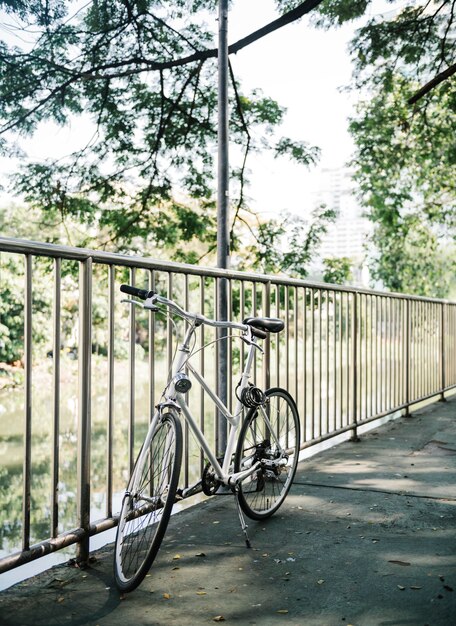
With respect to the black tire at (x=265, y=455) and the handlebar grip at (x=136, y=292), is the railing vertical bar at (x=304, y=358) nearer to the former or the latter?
the black tire at (x=265, y=455)

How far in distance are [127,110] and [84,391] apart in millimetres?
10211

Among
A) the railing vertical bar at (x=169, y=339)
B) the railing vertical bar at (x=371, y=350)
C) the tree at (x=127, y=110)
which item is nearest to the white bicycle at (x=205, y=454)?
the railing vertical bar at (x=169, y=339)

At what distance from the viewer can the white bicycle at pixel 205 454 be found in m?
2.70

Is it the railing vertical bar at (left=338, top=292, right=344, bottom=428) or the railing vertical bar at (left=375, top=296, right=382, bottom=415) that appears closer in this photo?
the railing vertical bar at (left=338, top=292, right=344, bottom=428)

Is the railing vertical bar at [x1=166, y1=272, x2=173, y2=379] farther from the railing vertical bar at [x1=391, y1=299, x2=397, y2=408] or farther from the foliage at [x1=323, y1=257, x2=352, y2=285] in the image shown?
the foliage at [x1=323, y1=257, x2=352, y2=285]

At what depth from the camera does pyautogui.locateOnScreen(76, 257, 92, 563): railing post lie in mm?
2877

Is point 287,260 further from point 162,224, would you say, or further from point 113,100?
point 113,100

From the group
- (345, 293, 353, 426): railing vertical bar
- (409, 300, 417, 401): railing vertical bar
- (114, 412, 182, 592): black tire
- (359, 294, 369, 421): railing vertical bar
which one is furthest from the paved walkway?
(409, 300, 417, 401): railing vertical bar

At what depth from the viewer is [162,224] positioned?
12086 millimetres

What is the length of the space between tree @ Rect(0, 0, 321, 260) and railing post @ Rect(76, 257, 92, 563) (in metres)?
9.02

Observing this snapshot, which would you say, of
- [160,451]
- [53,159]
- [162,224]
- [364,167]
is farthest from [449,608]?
[364,167]

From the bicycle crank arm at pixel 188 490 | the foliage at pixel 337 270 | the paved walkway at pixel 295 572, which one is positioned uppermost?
the foliage at pixel 337 270

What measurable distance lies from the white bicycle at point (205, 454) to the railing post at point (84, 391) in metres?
0.20

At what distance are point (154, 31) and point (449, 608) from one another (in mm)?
11866
